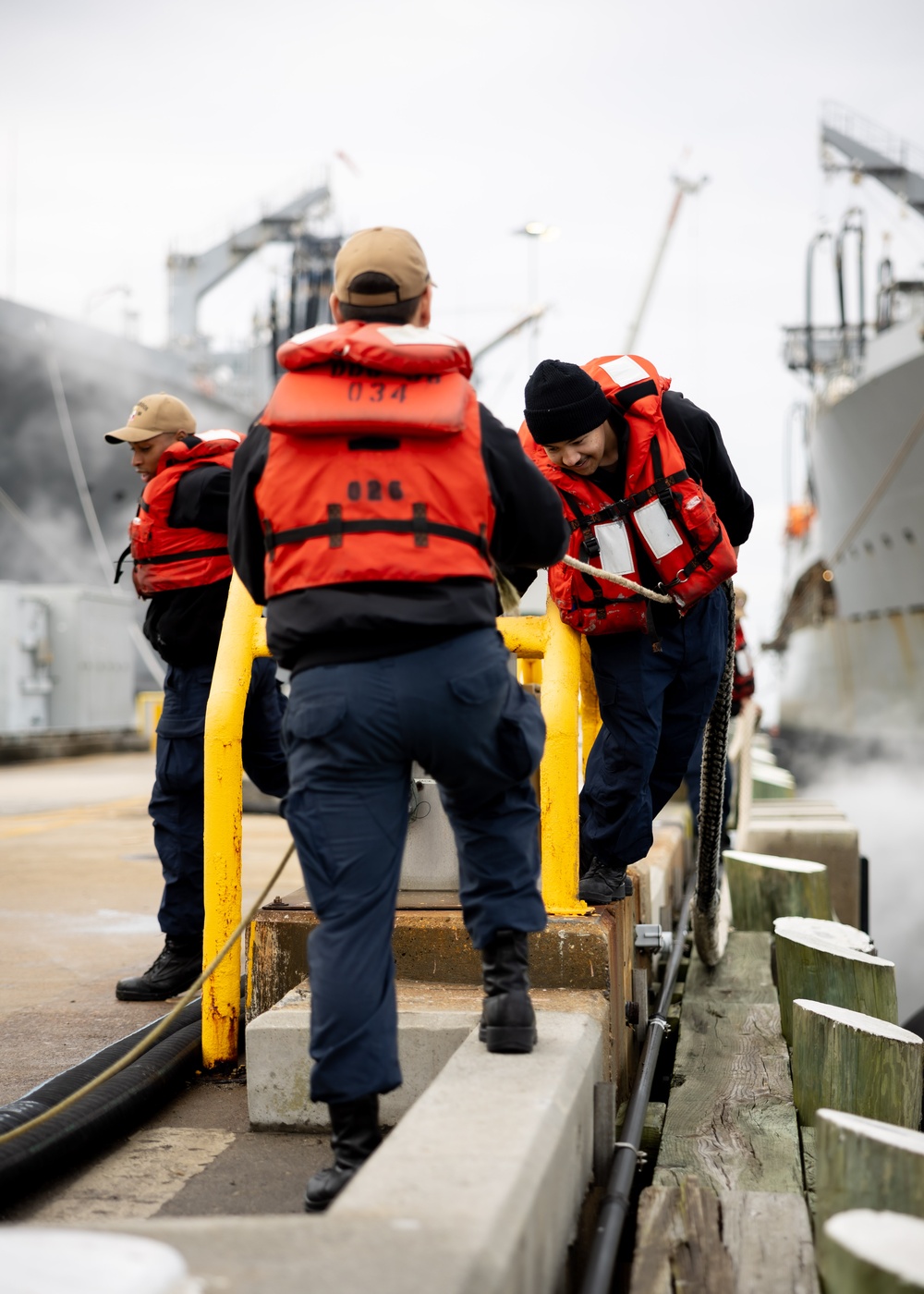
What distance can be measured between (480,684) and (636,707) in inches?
57.4

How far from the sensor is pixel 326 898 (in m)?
2.35

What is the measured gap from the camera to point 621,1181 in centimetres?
254

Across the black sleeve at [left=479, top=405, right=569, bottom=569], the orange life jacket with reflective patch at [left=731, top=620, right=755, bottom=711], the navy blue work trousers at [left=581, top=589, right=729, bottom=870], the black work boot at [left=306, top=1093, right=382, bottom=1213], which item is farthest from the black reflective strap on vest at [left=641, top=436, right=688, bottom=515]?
the orange life jacket with reflective patch at [left=731, top=620, right=755, bottom=711]

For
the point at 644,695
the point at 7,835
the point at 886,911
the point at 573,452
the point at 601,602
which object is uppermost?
the point at 573,452

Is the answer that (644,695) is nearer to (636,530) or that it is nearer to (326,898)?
(636,530)

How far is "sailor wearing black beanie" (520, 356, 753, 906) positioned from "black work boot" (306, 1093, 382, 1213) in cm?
132

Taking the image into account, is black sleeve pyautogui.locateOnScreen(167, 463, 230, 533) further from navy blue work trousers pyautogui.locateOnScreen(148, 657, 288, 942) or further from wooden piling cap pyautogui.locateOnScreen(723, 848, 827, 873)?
wooden piling cap pyautogui.locateOnScreen(723, 848, 827, 873)

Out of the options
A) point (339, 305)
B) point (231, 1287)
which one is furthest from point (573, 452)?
point (231, 1287)

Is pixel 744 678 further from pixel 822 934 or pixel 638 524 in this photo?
pixel 638 524

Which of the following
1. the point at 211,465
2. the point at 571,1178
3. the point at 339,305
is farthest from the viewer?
the point at 211,465

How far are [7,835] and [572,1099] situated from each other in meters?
7.30

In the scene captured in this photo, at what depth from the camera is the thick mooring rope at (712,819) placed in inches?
180

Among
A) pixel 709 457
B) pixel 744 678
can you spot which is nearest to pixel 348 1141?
pixel 709 457

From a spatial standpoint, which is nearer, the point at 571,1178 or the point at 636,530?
the point at 571,1178
